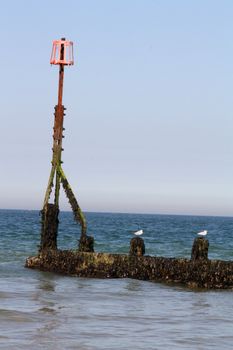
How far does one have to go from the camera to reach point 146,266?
20094mm

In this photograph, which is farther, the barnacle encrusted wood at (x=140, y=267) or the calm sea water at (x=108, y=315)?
the barnacle encrusted wood at (x=140, y=267)

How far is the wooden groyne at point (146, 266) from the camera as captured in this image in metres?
18.8

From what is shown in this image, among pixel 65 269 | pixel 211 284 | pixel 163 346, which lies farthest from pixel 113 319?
pixel 65 269

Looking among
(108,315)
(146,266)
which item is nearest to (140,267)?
(146,266)

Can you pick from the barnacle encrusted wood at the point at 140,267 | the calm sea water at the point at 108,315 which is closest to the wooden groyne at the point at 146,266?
the barnacle encrusted wood at the point at 140,267

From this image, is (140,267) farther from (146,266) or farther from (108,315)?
(108,315)

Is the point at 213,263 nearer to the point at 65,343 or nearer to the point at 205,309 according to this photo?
the point at 205,309

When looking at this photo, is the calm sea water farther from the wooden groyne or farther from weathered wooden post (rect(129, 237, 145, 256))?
weathered wooden post (rect(129, 237, 145, 256))

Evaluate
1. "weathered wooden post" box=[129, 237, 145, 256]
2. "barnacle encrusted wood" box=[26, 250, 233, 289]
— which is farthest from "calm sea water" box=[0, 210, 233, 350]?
"weathered wooden post" box=[129, 237, 145, 256]

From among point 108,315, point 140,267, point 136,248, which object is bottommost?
point 108,315

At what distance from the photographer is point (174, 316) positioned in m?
14.6

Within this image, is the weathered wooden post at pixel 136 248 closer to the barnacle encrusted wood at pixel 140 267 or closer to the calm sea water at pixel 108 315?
the barnacle encrusted wood at pixel 140 267

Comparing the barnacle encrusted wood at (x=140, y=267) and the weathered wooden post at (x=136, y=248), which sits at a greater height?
the weathered wooden post at (x=136, y=248)

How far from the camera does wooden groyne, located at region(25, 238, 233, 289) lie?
61.5 feet
